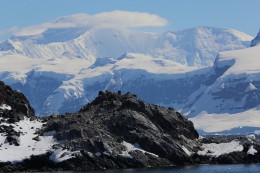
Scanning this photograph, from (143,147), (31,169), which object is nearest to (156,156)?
(143,147)

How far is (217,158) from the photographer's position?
199000 millimetres

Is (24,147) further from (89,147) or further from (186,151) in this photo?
(186,151)

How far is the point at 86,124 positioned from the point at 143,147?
51.6 ft

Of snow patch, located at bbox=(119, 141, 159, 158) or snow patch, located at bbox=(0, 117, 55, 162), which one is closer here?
snow patch, located at bbox=(0, 117, 55, 162)

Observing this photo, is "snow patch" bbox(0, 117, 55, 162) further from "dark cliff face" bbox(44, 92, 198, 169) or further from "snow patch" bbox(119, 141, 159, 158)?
"snow patch" bbox(119, 141, 159, 158)

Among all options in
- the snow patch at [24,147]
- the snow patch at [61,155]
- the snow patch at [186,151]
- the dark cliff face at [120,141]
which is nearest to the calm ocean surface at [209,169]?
the snow patch at [186,151]

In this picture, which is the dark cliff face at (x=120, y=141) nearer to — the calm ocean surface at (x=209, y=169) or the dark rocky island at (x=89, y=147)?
the dark rocky island at (x=89, y=147)

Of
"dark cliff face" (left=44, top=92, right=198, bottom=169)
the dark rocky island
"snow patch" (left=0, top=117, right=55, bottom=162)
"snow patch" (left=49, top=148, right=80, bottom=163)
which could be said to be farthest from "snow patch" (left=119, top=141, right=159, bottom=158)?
"snow patch" (left=0, top=117, right=55, bottom=162)

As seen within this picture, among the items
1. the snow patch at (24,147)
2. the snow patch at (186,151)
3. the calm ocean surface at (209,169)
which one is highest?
the snow patch at (24,147)

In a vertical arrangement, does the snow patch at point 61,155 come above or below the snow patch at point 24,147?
below

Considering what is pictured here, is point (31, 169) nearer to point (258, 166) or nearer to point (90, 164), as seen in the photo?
point (90, 164)

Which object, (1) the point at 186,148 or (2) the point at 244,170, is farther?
(1) the point at 186,148

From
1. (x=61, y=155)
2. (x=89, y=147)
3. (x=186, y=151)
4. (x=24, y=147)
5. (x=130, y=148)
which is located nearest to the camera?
(x=61, y=155)

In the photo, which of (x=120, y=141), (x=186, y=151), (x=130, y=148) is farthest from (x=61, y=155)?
(x=186, y=151)
